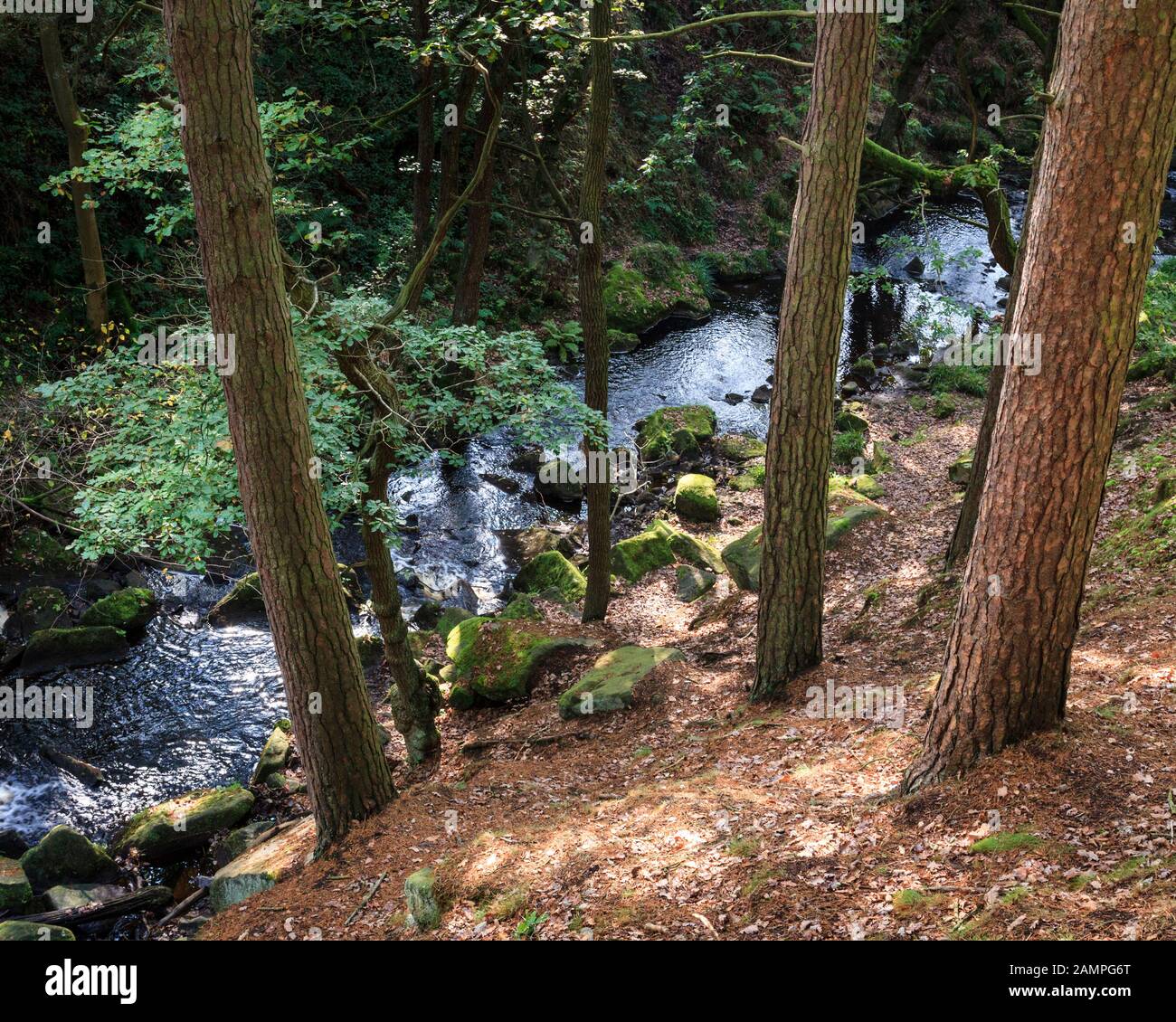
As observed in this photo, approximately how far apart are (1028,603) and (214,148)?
5.28 meters

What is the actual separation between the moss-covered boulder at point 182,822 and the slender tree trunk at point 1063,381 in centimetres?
695

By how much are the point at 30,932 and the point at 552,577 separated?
7471mm

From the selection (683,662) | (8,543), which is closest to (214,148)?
(683,662)

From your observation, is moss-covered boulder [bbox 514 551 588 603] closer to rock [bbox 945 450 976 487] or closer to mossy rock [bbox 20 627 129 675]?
mossy rock [bbox 20 627 129 675]

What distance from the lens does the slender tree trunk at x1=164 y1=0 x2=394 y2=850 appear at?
204 inches

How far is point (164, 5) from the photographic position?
508 centimetres

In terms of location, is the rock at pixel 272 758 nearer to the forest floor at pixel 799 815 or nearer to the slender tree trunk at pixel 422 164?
the forest floor at pixel 799 815

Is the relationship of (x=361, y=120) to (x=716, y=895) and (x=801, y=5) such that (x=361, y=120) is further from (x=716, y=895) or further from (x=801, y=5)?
(x=801, y=5)

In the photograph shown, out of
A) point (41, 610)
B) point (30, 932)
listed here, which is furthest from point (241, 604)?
point (30, 932)

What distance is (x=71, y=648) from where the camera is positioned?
1130cm

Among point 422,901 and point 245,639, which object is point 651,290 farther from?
point 422,901

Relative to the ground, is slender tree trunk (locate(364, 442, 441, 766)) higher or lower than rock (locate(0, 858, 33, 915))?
higher

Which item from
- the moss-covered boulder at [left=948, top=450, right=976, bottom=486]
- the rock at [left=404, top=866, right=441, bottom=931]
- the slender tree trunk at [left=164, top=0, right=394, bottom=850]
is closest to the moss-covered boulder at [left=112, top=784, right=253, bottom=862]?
the slender tree trunk at [left=164, top=0, right=394, bottom=850]

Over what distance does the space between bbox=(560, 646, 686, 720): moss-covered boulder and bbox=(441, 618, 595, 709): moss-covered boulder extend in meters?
0.76
